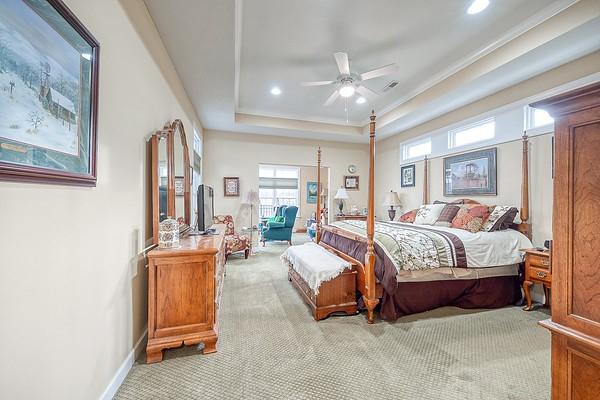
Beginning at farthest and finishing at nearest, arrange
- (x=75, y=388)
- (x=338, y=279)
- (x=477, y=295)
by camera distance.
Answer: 1. (x=477, y=295)
2. (x=338, y=279)
3. (x=75, y=388)

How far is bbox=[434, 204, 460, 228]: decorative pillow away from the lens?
12.3 feet

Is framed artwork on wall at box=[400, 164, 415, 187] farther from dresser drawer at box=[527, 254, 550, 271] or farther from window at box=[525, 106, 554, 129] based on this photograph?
dresser drawer at box=[527, 254, 550, 271]

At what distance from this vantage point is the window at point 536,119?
317 cm

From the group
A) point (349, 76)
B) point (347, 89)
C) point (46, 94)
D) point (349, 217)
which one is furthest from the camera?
point (349, 217)

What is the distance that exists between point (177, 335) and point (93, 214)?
3.64 ft

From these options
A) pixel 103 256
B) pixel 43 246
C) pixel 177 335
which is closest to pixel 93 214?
pixel 103 256

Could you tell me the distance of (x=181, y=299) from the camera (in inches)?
77.9

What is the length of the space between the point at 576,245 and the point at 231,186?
566 cm

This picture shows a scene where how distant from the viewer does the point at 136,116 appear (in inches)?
75.9

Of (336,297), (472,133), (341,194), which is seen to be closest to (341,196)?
(341,194)

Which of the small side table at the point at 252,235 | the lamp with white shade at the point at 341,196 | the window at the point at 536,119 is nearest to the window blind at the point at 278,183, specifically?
the lamp with white shade at the point at 341,196

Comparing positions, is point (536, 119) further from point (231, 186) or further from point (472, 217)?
point (231, 186)

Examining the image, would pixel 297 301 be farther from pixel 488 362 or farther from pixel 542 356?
pixel 542 356

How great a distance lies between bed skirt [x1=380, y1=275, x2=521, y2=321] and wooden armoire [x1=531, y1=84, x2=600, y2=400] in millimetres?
1717
